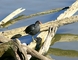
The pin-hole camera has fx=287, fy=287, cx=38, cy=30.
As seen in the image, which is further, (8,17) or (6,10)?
(6,10)

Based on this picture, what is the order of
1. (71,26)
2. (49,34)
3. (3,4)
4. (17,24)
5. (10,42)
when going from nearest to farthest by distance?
(10,42) → (49,34) → (71,26) → (17,24) → (3,4)

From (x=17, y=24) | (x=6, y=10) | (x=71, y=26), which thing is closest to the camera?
(x=71, y=26)

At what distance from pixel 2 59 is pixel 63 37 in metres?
3.46

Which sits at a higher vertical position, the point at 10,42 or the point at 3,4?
the point at 3,4

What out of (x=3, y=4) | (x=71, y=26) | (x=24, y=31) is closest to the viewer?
(x=24, y=31)

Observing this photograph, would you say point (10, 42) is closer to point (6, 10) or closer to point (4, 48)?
point (4, 48)

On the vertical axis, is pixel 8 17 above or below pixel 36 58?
above

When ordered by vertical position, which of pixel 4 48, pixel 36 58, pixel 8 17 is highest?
pixel 8 17

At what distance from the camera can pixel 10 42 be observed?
742cm

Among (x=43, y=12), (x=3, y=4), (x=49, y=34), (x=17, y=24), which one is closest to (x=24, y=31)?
(x=49, y=34)

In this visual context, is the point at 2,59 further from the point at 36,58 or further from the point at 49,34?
the point at 49,34

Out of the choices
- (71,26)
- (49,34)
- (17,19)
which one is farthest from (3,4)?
(49,34)

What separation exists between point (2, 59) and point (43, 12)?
5413mm

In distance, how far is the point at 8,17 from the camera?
39.8ft
